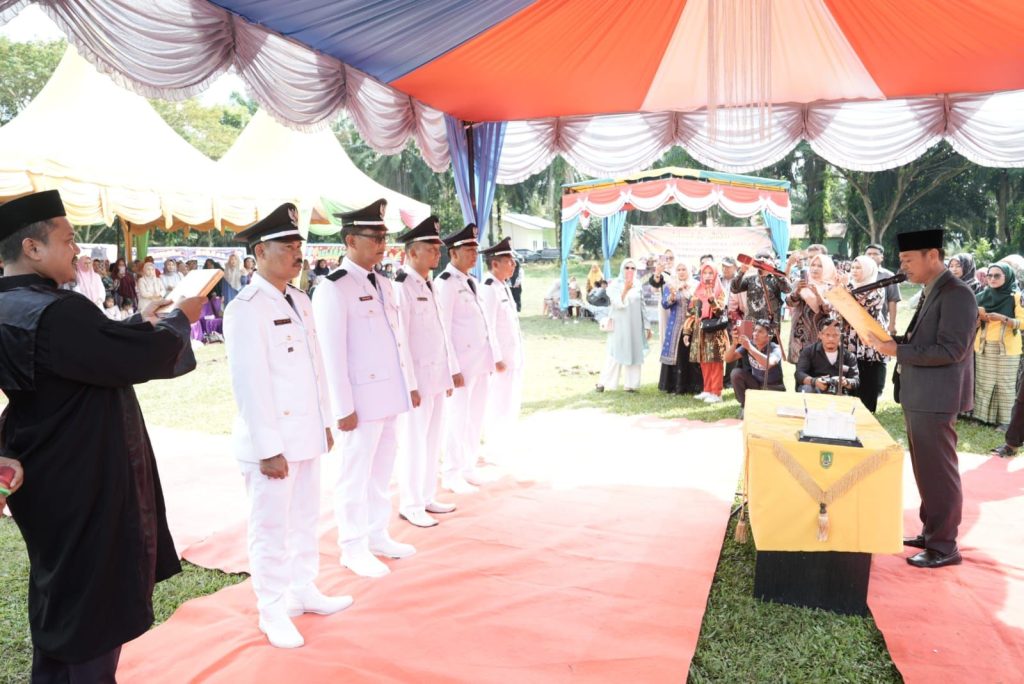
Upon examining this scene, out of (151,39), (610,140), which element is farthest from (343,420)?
(610,140)

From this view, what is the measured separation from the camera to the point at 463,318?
5172mm

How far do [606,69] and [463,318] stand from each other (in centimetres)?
246

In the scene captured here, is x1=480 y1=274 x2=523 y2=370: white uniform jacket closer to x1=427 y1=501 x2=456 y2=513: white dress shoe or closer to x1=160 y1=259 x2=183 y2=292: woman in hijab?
x1=427 y1=501 x2=456 y2=513: white dress shoe

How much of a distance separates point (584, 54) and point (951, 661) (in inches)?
179

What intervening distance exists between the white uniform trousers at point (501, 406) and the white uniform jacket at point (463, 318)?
0.80 meters

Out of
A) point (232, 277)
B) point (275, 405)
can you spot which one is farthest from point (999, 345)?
point (232, 277)

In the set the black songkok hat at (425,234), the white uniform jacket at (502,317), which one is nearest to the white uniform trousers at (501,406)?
the white uniform jacket at (502,317)

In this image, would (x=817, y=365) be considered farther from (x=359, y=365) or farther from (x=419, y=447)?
(x=359, y=365)

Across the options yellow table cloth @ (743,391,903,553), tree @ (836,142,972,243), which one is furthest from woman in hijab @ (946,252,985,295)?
tree @ (836,142,972,243)

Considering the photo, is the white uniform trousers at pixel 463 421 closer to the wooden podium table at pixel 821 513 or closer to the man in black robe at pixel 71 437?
the wooden podium table at pixel 821 513

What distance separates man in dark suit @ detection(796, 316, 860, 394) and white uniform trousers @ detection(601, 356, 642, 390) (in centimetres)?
276

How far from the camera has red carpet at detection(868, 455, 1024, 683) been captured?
2902mm

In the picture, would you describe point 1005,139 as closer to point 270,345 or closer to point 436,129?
point 436,129

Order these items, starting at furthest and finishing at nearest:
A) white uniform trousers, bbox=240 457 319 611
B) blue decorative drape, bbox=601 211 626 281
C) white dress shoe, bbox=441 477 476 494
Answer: blue decorative drape, bbox=601 211 626 281, white dress shoe, bbox=441 477 476 494, white uniform trousers, bbox=240 457 319 611
